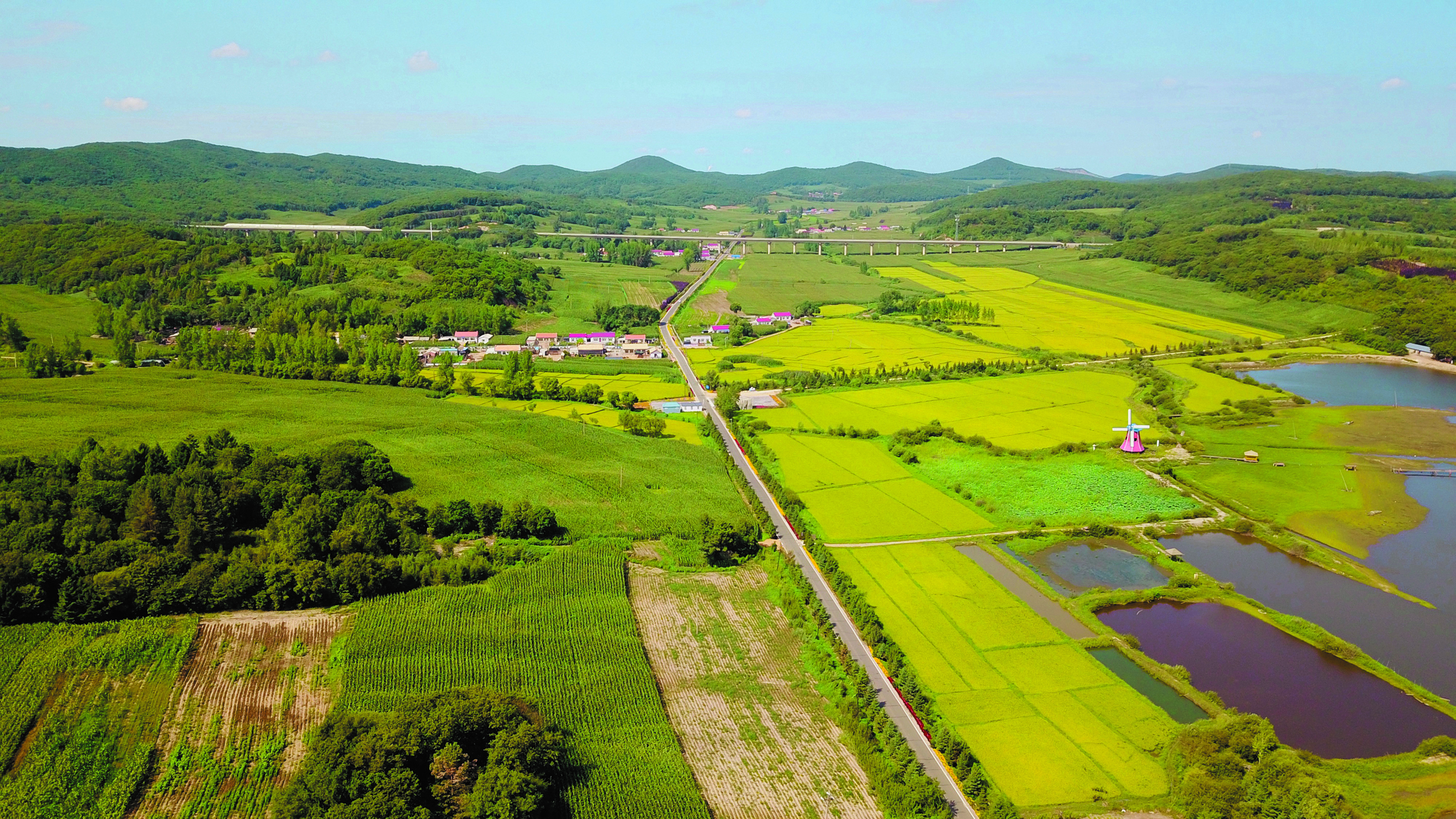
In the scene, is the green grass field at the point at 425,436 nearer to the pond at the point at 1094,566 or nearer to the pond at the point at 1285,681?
the pond at the point at 1094,566

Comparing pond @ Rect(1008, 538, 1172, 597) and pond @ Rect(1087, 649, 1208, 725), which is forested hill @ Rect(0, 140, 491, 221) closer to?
pond @ Rect(1008, 538, 1172, 597)

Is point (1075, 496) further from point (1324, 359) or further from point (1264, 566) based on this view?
point (1324, 359)

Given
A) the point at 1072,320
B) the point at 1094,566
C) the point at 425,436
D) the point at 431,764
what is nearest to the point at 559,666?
the point at 431,764

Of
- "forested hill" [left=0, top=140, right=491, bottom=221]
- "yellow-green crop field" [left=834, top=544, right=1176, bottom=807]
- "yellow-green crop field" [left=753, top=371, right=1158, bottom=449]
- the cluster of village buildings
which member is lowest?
"yellow-green crop field" [left=834, top=544, right=1176, bottom=807]

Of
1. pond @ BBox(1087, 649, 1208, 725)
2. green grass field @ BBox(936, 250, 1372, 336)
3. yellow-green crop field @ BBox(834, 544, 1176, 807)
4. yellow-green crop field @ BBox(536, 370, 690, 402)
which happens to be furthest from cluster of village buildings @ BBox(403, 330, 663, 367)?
green grass field @ BBox(936, 250, 1372, 336)

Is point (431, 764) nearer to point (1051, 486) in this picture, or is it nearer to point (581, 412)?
point (1051, 486)

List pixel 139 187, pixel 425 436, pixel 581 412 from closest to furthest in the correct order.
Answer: pixel 425 436 < pixel 581 412 < pixel 139 187

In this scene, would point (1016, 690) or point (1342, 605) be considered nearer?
point (1016, 690)
